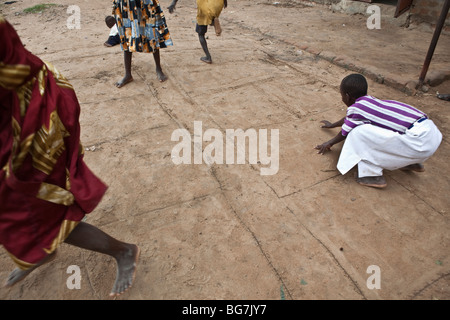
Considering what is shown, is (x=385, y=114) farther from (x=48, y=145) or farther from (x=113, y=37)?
(x=113, y=37)

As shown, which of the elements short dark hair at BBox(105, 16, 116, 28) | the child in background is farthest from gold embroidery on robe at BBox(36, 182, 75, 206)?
short dark hair at BBox(105, 16, 116, 28)

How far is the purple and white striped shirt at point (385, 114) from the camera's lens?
216cm

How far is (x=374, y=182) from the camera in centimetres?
230

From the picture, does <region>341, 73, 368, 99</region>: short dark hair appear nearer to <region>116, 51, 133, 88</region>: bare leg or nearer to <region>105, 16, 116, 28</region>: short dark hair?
<region>116, 51, 133, 88</region>: bare leg

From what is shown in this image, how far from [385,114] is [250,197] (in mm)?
1172

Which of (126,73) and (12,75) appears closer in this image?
(12,75)

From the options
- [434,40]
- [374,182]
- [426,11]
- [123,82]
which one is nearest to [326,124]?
[374,182]

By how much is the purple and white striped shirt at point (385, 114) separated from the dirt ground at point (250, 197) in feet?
1.54

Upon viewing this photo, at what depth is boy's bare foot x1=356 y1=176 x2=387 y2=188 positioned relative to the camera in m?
2.28

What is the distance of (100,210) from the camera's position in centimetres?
211

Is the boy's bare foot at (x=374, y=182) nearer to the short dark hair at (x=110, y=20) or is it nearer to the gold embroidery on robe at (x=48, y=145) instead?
the gold embroidery on robe at (x=48, y=145)

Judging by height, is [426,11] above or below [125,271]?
above

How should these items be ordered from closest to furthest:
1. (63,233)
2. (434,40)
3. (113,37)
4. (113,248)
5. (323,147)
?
(63,233)
(113,248)
(323,147)
(434,40)
(113,37)

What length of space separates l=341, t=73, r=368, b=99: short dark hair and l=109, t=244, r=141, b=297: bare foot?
195cm
